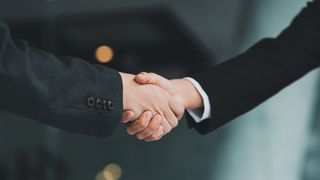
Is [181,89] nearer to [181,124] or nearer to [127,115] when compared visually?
[127,115]

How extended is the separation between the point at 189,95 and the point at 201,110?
0.16 feet

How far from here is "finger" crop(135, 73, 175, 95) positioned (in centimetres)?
185

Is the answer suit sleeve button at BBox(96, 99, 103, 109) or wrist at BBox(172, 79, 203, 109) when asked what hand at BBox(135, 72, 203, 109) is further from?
suit sleeve button at BBox(96, 99, 103, 109)

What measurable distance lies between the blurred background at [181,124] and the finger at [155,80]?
1.15 metres

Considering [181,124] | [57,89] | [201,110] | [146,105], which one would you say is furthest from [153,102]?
[181,124]

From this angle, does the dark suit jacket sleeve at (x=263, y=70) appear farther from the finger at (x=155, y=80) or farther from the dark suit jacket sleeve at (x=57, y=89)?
the dark suit jacket sleeve at (x=57, y=89)

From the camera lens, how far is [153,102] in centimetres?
186

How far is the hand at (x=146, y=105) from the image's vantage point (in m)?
1.79

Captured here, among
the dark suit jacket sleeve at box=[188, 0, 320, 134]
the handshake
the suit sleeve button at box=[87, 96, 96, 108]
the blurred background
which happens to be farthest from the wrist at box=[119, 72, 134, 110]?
the blurred background

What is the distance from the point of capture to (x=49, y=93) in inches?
63.5

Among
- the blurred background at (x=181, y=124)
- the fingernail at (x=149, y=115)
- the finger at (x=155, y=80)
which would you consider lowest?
the blurred background at (x=181, y=124)

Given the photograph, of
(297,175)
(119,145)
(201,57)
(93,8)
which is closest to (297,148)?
(297,175)

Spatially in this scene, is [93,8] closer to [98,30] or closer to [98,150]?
[98,30]

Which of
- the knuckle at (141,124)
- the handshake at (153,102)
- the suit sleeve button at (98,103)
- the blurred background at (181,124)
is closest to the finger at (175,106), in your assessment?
the handshake at (153,102)
